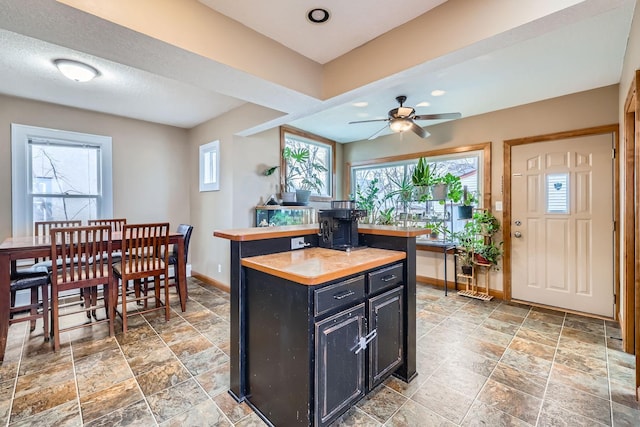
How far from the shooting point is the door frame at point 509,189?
3050mm

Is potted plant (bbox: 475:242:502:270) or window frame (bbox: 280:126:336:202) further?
window frame (bbox: 280:126:336:202)

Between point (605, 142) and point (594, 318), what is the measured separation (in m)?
1.99

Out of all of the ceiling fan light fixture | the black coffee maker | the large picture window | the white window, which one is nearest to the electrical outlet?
the black coffee maker

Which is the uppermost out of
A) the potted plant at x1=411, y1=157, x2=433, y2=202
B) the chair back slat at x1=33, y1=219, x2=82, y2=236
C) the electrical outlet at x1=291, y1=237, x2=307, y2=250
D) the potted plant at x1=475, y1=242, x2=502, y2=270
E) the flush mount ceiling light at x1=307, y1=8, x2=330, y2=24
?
the flush mount ceiling light at x1=307, y1=8, x2=330, y2=24

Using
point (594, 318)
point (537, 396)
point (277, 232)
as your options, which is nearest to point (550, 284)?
point (594, 318)

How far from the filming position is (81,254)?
262 cm

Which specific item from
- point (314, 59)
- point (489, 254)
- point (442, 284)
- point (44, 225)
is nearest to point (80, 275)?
point (44, 225)

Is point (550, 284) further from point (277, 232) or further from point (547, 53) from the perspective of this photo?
point (277, 232)

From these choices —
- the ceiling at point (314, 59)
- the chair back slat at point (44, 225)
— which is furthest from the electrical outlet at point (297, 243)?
the chair back slat at point (44, 225)

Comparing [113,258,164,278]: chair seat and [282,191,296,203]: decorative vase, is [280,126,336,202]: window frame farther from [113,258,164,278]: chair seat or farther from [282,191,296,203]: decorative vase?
[113,258,164,278]: chair seat

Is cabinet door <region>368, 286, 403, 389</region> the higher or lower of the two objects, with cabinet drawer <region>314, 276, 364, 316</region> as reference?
lower

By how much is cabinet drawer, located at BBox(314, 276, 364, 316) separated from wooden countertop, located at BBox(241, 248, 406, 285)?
6 centimetres

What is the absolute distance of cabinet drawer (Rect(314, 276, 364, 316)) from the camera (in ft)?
4.74

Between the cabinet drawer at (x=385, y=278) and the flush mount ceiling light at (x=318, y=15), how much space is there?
1.83m
